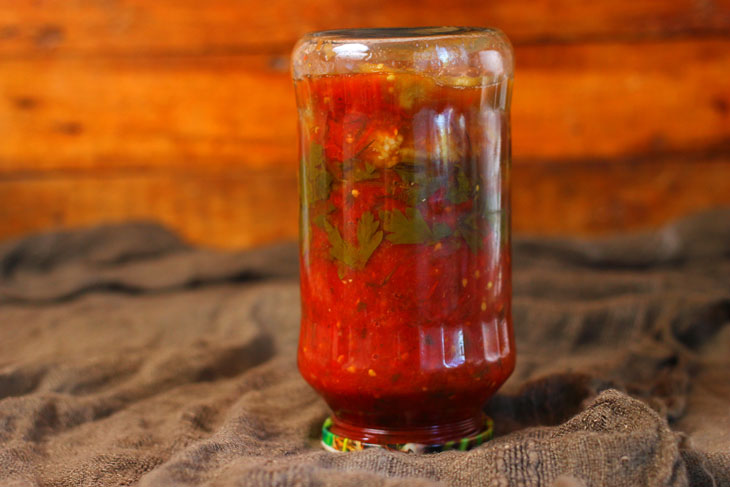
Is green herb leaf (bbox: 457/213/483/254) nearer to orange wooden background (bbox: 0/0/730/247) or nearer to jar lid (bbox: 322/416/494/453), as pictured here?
jar lid (bbox: 322/416/494/453)

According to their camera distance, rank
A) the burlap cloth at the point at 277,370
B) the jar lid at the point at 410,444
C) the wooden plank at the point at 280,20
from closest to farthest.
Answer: the burlap cloth at the point at 277,370 → the jar lid at the point at 410,444 → the wooden plank at the point at 280,20

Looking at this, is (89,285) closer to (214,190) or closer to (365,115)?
(214,190)

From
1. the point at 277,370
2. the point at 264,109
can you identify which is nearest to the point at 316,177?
the point at 277,370

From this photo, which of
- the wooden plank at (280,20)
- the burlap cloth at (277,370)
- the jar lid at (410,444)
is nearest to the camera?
the burlap cloth at (277,370)

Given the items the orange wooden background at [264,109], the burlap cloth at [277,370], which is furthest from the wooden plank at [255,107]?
the burlap cloth at [277,370]

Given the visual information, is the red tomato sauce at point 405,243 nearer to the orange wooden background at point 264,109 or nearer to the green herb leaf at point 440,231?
the green herb leaf at point 440,231

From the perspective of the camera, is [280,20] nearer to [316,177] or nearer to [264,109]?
[264,109]

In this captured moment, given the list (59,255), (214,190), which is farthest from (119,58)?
(59,255)
